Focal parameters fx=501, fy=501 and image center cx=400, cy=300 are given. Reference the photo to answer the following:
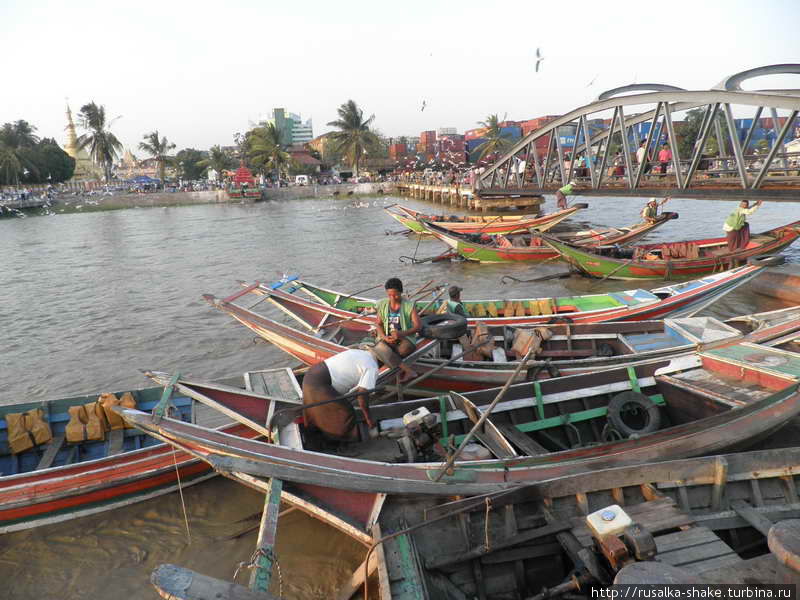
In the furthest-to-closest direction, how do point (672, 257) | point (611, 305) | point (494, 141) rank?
point (494, 141) < point (672, 257) < point (611, 305)

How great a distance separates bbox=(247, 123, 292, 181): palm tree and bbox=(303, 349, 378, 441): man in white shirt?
208 feet

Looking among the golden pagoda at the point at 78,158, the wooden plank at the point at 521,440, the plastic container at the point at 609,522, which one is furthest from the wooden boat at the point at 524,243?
the golden pagoda at the point at 78,158

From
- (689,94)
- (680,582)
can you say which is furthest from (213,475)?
(689,94)

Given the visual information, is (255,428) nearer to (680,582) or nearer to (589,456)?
(589,456)

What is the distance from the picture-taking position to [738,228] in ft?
44.7

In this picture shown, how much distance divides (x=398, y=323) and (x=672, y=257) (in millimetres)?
11837

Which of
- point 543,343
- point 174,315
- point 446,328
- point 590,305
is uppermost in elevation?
point 446,328

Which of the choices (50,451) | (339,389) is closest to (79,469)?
(50,451)

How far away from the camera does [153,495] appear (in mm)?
5648

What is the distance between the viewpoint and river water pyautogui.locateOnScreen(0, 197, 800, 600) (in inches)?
199

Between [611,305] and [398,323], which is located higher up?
[398,323]

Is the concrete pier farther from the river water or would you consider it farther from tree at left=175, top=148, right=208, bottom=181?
tree at left=175, top=148, right=208, bottom=181

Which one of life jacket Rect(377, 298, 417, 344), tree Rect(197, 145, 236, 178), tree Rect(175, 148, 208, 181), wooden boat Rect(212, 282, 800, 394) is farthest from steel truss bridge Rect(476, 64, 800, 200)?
tree Rect(175, 148, 208, 181)

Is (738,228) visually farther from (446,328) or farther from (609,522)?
(609,522)
